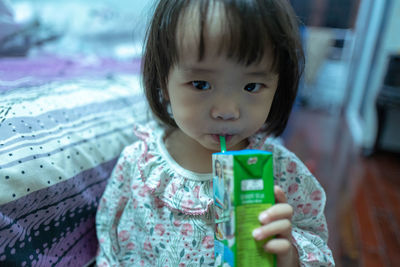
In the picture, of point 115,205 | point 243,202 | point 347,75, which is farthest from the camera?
point 347,75

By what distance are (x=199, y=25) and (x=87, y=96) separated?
0.52 metres

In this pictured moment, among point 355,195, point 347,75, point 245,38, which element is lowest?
point 355,195

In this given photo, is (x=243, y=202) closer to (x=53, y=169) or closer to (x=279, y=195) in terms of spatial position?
(x=279, y=195)

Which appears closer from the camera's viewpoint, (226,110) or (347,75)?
(226,110)

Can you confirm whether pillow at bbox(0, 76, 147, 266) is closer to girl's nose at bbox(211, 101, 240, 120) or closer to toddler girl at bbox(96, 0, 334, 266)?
toddler girl at bbox(96, 0, 334, 266)

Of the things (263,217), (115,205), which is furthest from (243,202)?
(115,205)

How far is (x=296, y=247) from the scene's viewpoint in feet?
1.64

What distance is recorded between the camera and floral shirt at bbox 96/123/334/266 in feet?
1.76

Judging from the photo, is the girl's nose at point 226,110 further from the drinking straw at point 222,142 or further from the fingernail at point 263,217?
the fingernail at point 263,217

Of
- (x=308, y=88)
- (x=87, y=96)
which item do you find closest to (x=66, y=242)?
(x=87, y=96)

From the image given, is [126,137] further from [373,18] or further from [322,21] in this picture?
[322,21]

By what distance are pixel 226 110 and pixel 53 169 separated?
0.36 m

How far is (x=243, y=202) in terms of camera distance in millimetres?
386

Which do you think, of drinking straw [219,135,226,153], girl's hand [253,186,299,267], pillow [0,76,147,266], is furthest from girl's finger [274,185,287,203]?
pillow [0,76,147,266]
